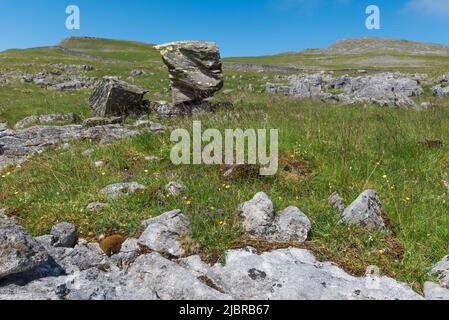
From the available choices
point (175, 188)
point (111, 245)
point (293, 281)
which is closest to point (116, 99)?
point (175, 188)

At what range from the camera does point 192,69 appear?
20359 mm

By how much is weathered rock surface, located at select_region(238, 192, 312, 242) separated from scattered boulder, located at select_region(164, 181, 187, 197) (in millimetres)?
1341

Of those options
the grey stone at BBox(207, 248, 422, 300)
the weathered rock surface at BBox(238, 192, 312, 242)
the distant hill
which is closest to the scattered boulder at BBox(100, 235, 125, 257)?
the grey stone at BBox(207, 248, 422, 300)

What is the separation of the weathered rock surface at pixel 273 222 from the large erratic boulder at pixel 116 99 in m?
13.6

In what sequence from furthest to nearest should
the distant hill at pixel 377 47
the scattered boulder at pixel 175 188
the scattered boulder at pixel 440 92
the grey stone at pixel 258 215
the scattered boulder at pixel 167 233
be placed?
the distant hill at pixel 377 47, the scattered boulder at pixel 440 92, the scattered boulder at pixel 175 188, the grey stone at pixel 258 215, the scattered boulder at pixel 167 233

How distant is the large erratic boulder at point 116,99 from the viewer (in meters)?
19.3

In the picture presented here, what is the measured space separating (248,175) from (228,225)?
82.1 inches

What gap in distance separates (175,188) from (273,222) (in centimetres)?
195

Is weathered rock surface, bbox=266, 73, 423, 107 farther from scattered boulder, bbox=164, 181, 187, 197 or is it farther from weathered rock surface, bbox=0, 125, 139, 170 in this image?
scattered boulder, bbox=164, 181, 187, 197

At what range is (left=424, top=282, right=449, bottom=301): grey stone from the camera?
15.8 ft

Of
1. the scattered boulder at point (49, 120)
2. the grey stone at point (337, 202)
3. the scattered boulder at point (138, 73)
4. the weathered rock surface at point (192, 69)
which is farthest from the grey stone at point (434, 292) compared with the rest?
the scattered boulder at point (138, 73)

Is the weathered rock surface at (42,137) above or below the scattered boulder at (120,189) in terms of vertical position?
above

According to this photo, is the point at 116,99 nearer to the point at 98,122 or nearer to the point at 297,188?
the point at 98,122

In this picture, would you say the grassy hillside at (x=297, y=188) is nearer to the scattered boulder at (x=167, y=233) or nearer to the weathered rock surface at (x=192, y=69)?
the scattered boulder at (x=167, y=233)
